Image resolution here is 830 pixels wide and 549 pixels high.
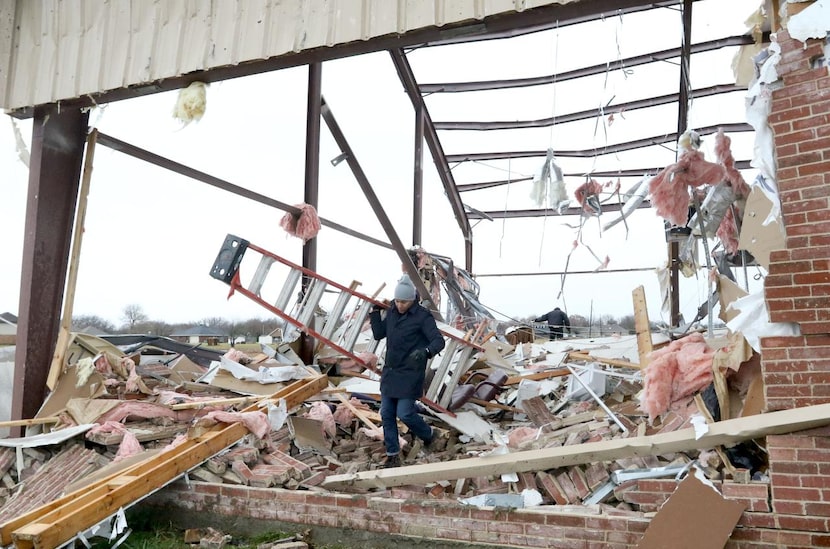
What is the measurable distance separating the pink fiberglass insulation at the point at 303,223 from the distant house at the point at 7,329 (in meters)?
4.37

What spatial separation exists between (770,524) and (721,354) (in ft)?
4.45

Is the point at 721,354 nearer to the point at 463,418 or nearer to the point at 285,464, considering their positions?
the point at 463,418

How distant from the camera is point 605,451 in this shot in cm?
443

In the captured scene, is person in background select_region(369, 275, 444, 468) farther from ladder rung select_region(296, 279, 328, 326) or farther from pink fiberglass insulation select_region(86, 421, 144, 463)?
pink fiberglass insulation select_region(86, 421, 144, 463)

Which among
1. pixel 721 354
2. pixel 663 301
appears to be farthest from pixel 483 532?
pixel 663 301

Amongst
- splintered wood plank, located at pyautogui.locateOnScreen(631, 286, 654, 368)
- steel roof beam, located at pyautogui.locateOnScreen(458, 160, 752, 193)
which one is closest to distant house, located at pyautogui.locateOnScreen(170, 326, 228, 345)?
steel roof beam, located at pyautogui.locateOnScreen(458, 160, 752, 193)

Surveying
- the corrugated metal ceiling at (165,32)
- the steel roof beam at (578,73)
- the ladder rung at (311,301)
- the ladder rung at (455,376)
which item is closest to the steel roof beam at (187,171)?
the corrugated metal ceiling at (165,32)

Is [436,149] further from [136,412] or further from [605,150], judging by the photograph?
[136,412]

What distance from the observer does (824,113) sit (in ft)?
12.9

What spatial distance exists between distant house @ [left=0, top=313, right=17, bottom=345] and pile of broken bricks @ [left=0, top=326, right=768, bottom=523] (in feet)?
8.28

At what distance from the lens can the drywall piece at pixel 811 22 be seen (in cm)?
397

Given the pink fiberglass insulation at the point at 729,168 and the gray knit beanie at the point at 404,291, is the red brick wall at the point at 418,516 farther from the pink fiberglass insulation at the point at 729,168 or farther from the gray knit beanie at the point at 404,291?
the pink fiberglass insulation at the point at 729,168

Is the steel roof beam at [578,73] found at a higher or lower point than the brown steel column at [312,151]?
higher

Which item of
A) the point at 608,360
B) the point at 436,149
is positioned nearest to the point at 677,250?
the point at 608,360
